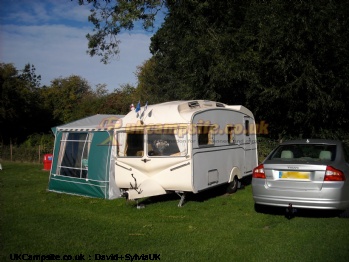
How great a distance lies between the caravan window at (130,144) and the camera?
9.08 m

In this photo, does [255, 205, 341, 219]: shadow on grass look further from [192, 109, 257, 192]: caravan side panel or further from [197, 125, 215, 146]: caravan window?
[197, 125, 215, 146]: caravan window

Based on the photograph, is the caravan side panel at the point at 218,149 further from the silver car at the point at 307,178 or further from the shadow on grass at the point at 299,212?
the silver car at the point at 307,178

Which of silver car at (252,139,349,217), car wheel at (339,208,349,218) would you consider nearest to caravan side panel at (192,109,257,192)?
silver car at (252,139,349,217)

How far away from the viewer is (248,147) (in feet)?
37.3

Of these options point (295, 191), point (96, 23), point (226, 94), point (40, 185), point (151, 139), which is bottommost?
point (40, 185)

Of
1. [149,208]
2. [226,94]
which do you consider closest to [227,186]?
[149,208]

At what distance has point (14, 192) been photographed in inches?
453

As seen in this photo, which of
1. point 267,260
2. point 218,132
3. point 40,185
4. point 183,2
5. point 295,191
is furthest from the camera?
point 183,2

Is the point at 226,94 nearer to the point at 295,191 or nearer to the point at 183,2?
the point at 183,2

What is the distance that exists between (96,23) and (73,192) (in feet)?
28.8

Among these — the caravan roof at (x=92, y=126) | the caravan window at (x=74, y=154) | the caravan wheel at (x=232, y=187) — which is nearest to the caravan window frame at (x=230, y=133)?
the caravan wheel at (x=232, y=187)

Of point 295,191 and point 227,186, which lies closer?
point 295,191

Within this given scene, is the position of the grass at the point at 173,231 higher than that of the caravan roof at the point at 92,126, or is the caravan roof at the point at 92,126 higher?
the caravan roof at the point at 92,126

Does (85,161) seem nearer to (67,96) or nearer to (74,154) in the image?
(74,154)
